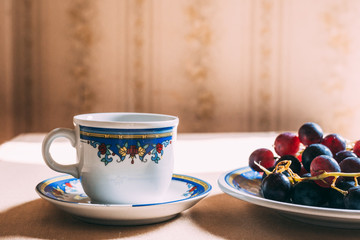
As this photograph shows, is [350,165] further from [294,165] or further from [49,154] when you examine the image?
[49,154]

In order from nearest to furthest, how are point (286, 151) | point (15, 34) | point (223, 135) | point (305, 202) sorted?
1. point (305, 202)
2. point (286, 151)
3. point (223, 135)
4. point (15, 34)

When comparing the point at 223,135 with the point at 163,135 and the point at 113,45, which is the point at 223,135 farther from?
the point at 113,45

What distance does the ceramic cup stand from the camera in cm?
45

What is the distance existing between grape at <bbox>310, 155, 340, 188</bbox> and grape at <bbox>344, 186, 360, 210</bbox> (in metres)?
0.02

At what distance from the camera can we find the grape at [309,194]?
0.43 m

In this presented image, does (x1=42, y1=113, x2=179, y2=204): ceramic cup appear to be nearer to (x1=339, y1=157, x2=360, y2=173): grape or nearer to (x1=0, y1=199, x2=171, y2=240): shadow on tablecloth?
(x1=0, y1=199, x2=171, y2=240): shadow on tablecloth

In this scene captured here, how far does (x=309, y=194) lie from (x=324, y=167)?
0.03 metres

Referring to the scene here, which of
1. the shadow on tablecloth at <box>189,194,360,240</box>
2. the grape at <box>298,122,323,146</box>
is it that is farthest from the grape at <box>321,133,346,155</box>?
the shadow on tablecloth at <box>189,194,360,240</box>

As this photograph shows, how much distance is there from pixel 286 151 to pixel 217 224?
17 cm

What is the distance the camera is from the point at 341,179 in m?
0.45

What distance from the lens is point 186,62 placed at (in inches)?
96.0

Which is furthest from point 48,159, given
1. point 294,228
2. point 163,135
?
point 294,228

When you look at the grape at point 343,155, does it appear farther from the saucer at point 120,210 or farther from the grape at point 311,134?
the saucer at point 120,210

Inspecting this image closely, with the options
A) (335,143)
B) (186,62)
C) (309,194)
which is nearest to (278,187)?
(309,194)
